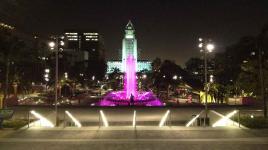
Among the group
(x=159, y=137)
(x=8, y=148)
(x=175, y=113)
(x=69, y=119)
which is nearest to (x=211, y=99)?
(x=175, y=113)

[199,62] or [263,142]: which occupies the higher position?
[199,62]

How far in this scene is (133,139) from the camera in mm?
19875

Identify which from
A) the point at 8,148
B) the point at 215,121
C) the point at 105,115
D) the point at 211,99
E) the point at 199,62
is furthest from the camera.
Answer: the point at 199,62

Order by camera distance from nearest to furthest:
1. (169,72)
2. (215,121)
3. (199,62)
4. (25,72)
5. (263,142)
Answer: (263,142)
(215,121)
(25,72)
(169,72)
(199,62)

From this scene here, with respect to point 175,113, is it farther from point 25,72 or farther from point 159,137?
point 25,72

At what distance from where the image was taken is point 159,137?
67.8 ft

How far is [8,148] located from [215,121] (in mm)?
16442

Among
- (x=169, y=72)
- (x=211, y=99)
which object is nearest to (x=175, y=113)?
(x=211, y=99)

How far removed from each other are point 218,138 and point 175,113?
21.5m

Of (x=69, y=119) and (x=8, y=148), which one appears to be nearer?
(x=8, y=148)

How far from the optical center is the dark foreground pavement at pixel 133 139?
17609 mm

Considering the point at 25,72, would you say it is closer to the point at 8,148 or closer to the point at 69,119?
the point at 69,119

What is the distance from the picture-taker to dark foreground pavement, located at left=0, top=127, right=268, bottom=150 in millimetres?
17609

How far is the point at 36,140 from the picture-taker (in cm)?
1967
